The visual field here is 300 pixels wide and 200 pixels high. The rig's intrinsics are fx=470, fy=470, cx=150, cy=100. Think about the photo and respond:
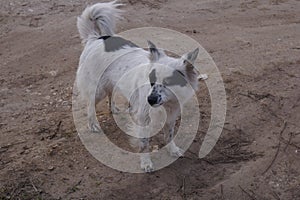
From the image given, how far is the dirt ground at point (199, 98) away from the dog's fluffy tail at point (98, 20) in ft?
3.37

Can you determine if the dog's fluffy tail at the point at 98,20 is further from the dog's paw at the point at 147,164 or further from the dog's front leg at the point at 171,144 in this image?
the dog's paw at the point at 147,164

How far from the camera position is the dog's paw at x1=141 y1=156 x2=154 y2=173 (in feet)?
15.5

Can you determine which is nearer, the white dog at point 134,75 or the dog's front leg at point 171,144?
the white dog at point 134,75

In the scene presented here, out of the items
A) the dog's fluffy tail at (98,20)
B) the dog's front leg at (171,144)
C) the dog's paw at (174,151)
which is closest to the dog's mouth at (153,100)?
the dog's front leg at (171,144)

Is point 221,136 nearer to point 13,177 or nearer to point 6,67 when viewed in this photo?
point 13,177

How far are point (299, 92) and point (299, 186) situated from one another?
1.78 meters

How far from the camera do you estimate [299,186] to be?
4.50 m

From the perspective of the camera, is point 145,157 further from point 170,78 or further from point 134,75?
point 170,78

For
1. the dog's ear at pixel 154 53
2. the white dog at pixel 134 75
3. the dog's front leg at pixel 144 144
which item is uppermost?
the dog's ear at pixel 154 53

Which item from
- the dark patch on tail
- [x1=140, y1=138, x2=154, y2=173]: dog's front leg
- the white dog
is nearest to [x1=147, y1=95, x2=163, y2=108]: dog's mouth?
the white dog

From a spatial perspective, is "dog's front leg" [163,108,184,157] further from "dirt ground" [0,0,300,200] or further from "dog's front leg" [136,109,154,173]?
"dog's front leg" [136,109,154,173]

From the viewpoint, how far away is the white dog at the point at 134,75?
421 cm

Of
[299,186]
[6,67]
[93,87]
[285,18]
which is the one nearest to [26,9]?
[6,67]

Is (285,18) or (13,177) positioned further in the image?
(285,18)
